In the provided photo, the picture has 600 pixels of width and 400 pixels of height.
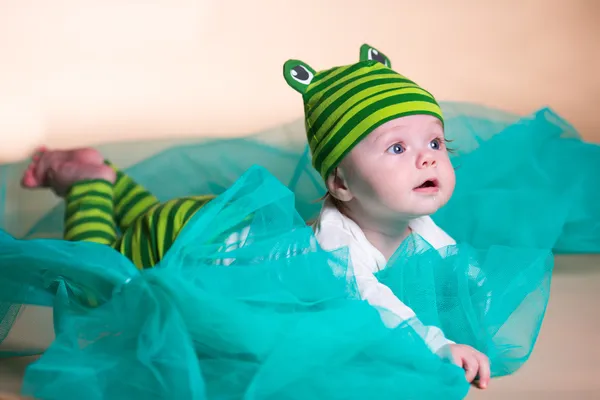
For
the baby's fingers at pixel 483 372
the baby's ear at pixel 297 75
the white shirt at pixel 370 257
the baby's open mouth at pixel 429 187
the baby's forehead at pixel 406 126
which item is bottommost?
the baby's fingers at pixel 483 372

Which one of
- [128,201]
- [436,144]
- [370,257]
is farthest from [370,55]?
[128,201]

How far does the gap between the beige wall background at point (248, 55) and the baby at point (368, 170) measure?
119cm

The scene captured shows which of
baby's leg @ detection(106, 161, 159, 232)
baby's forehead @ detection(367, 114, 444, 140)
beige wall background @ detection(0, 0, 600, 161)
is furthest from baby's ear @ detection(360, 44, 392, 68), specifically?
beige wall background @ detection(0, 0, 600, 161)

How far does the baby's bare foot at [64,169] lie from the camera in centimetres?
195

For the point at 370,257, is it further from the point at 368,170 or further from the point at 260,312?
the point at 260,312

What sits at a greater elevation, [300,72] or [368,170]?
[300,72]

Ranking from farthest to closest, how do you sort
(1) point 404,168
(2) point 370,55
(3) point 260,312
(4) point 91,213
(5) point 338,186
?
(4) point 91,213 < (2) point 370,55 < (5) point 338,186 < (1) point 404,168 < (3) point 260,312

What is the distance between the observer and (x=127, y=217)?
194 centimetres

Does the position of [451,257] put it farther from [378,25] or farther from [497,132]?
[378,25]

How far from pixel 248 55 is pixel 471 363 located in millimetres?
1823

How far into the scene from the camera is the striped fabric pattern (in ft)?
5.03

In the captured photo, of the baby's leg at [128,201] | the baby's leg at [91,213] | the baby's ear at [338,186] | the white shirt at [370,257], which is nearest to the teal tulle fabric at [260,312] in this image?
the white shirt at [370,257]

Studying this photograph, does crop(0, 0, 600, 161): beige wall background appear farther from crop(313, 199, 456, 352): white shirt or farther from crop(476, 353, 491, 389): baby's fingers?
crop(476, 353, 491, 389): baby's fingers

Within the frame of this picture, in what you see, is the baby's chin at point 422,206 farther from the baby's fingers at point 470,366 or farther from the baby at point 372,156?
the baby's fingers at point 470,366
